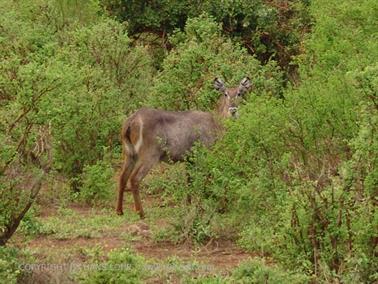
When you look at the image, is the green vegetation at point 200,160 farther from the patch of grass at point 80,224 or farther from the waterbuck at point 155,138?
the waterbuck at point 155,138

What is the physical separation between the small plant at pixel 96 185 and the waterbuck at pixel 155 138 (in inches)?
14.3

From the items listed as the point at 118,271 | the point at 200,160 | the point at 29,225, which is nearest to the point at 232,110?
the point at 200,160

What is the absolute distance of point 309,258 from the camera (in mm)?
8141

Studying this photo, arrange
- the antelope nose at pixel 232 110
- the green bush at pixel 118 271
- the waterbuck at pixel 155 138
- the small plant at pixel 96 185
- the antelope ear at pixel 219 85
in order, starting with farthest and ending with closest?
the antelope ear at pixel 219 85 < the antelope nose at pixel 232 110 < the small plant at pixel 96 185 < the waterbuck at pixel 155 138 < the green bush at pixel 118 271

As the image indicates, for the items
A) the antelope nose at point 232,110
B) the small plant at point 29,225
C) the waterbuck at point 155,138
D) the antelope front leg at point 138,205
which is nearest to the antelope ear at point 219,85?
the antelope nose at point 232,110

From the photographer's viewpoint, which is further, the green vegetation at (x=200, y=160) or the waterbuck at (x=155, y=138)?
the waterbuck at (x=155, y=138)

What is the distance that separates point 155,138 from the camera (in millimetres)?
12180

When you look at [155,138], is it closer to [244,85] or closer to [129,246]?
[244,85]

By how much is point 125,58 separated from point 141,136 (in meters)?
4.01

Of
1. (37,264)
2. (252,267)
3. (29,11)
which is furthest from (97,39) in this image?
(252,267)

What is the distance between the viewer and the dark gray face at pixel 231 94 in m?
13.4

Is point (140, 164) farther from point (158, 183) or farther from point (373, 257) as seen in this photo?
point (373, 257)

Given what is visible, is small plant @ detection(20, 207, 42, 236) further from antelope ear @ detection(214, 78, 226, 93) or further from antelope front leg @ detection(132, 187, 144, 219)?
antelope ear @ detection(214, 78, 226, 93)

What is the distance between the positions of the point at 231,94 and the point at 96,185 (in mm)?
2327
